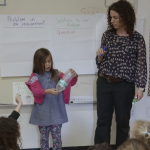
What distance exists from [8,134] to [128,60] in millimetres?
1133

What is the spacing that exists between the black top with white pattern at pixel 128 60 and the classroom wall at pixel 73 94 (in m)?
0.43

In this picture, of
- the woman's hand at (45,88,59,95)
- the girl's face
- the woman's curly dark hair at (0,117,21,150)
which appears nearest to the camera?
the woman's curly dark hair at (0,117,21,150)

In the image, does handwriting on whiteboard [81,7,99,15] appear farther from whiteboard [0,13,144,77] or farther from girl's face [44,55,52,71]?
girl's face [44,55,52,71]

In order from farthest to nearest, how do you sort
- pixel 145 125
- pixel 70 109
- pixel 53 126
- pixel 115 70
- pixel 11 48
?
pixel 70 109, pixel 11 48, pixel 53 126, pixel 115 70, pixel 145 125

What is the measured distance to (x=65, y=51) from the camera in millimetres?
2182

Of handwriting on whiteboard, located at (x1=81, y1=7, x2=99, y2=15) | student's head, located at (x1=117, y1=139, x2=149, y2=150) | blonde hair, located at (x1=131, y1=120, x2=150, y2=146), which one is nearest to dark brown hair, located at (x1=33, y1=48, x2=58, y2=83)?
handwriting on whiteboard, located at (x1=81, y1=7, x2=99, y2=15)

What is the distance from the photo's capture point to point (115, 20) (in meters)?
1.86

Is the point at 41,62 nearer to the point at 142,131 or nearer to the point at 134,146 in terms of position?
the point at 142,131

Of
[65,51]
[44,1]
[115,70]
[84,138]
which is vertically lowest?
[84,138]

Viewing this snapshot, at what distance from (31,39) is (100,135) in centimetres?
110

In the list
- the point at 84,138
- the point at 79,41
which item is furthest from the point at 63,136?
the point at 79,41

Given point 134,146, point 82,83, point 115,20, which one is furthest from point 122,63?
point 134,146

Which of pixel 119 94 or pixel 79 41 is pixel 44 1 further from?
pixel 119 94

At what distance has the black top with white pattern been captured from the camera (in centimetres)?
184
